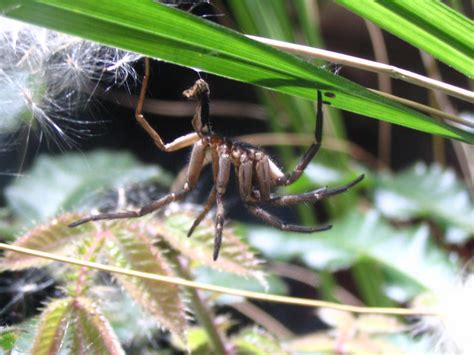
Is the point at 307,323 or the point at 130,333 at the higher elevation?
the point at 130,333

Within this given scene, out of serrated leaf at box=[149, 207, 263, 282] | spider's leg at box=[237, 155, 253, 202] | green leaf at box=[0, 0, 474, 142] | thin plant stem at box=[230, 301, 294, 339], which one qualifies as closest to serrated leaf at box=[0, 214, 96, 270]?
serrated leaf at box=[149, 207, 263, 282]

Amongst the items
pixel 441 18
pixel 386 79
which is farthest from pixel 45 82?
pixel 386 79

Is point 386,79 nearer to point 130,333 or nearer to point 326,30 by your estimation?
point 326,30

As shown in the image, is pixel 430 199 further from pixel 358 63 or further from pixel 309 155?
pixel 358 63

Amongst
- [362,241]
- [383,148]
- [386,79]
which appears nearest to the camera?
[362,241]

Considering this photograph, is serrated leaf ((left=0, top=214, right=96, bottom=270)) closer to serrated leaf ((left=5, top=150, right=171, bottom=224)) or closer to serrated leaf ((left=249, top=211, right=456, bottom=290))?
serrated leaf ((left=5, top=150, right=171, bottom=224))

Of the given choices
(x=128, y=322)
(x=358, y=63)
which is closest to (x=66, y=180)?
(x=128, y=322)

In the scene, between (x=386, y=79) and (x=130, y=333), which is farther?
(x=386, y=79)
